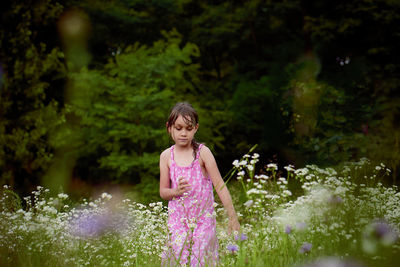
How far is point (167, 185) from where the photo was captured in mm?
3162

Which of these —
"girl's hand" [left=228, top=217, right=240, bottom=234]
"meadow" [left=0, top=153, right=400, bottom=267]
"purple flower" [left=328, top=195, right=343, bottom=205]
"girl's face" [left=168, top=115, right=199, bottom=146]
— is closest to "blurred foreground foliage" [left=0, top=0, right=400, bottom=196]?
"meadow" [left=0, top=153, right=400, bottom=267]

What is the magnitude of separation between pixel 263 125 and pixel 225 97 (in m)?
1.72

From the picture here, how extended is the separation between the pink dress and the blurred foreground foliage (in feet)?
9.92

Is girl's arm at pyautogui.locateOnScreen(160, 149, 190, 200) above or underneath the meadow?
above

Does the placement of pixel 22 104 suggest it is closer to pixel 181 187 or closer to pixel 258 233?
pixel 181 187

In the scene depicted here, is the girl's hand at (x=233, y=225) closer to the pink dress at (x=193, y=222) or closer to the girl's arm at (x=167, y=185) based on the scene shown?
the pink dress at (x=193, y=222)

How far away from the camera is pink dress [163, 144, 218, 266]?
108 inches

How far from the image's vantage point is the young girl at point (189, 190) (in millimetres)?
2832

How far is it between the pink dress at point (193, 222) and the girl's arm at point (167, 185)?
42mm

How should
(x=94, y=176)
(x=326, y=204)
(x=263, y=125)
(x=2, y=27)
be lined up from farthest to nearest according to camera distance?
(x=263, y=125), (x=94, y=176), (x=2, y=27), (x=326, y=204)

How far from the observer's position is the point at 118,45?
11.9 metres

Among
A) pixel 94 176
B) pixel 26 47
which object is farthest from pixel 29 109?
pixel 94 176

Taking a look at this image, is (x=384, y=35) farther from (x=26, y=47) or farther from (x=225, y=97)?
(x=26, y=47)

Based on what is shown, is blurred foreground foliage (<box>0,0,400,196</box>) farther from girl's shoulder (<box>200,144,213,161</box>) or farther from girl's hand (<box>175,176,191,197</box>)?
girl's hand (<box>175,176,191,197</box>)
